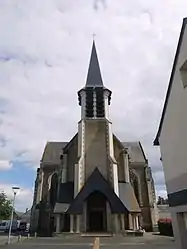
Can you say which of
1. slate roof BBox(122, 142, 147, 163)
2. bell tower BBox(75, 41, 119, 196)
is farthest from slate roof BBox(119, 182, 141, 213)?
slate roof BBox(122, 142, 147, 163)

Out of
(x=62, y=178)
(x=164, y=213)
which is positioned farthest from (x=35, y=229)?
(x=164, y=213)

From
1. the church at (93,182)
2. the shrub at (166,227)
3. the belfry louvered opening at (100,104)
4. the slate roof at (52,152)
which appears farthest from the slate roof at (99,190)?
the slate roof at (52,152)

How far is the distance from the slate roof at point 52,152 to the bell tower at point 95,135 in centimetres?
1115

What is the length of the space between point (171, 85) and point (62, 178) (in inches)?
980

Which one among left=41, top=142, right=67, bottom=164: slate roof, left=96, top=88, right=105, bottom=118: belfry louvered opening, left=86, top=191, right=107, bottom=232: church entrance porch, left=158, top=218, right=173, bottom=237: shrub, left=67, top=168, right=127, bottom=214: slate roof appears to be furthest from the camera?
left=41, top=142, right=67, bottom=164: slate roof

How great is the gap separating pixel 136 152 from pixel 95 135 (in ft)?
48.1

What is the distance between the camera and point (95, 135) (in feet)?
111

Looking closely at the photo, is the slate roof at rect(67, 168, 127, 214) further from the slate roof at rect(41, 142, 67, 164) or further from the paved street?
the slate roof at rect(41, 142, 67, 164)

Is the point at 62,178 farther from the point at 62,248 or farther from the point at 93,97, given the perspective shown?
the point at 62,248

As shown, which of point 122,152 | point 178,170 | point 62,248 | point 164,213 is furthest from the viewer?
point 164,213

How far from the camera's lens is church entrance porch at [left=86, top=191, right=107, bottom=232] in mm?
29109

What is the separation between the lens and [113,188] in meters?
29.7

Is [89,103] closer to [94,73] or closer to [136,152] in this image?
[94,73]

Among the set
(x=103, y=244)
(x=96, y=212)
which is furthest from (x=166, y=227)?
(x=103, y=244)
